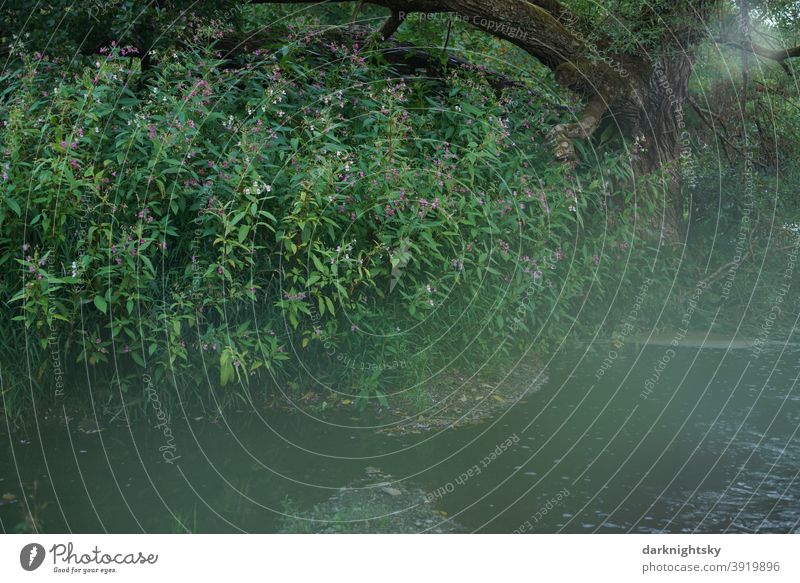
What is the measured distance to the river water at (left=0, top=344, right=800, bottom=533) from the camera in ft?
15.6

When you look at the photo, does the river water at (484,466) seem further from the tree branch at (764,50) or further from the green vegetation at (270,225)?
the tree branch at (764,50)

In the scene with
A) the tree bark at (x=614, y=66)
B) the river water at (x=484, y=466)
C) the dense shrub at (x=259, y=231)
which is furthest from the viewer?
the tree bark at (x=614, y=66)

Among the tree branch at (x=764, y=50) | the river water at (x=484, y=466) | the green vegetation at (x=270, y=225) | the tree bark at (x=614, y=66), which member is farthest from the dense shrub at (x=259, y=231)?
the tree branch at (x=764, y=50)

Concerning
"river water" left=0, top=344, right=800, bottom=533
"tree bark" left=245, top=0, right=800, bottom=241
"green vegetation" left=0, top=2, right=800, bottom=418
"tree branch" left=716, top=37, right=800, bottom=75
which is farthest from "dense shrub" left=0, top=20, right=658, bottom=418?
"tree branch" left=716, top=37, right=800, bottom=75

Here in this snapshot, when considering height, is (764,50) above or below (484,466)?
above

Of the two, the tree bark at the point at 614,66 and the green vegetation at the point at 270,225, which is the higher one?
the tree bark at the point at 614,66

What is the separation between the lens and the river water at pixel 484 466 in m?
4.77

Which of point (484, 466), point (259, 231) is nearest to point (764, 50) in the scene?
point (259, 231)

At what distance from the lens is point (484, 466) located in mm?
5445

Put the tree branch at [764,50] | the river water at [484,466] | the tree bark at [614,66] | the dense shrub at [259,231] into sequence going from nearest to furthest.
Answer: the river water at [484,466] < the dense shrub at [259,231] < the tree bark at [614,66] < the tree branch at [764,50]

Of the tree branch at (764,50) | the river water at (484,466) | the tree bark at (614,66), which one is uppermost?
the tree branch at (764,50)

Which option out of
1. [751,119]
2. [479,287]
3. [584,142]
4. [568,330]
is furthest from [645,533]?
[751,119]

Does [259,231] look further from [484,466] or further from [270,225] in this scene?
[484,466]

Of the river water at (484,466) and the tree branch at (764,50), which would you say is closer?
the river water at (484,466)
